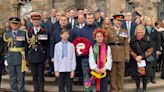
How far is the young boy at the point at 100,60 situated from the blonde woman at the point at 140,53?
1120 mm

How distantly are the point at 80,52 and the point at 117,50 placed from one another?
84 centimetres

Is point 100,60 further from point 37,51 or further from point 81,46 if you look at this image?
point 37,51

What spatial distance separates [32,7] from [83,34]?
6955 mm

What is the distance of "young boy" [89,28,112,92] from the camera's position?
664 cm

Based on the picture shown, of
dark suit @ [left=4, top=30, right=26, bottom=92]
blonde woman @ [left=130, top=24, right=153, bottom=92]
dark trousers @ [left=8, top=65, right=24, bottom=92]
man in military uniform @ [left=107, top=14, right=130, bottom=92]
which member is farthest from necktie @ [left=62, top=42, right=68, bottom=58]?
blonde woman @ [left=130, top=24, right=153, bottom=92]

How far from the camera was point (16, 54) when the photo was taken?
299 inches

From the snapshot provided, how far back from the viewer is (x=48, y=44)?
7652 millimetres

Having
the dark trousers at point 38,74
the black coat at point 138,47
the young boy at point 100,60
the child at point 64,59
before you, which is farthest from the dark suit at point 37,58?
the black coat at point 138,47

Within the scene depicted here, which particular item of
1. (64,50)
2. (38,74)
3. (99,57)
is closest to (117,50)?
(99,57)

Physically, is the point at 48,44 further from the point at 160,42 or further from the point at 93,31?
the point at 160,42

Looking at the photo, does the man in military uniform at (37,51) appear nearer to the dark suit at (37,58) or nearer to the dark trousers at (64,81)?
the dark suit at (37,58)

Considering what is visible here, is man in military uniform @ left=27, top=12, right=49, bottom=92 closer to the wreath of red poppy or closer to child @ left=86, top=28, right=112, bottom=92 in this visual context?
the wreath of red poppy

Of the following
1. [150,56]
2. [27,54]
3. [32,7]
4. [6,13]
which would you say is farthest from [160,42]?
[6,13]

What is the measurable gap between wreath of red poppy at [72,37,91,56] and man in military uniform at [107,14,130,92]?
1.68 ft
